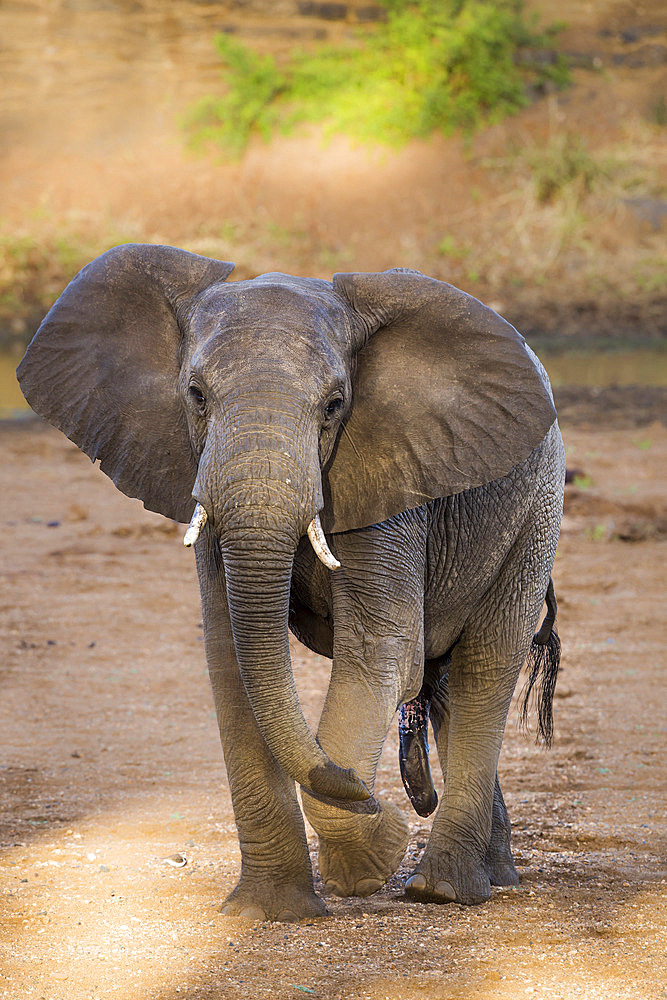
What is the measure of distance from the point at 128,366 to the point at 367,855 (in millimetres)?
1836

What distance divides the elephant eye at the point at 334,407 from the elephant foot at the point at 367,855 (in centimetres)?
128

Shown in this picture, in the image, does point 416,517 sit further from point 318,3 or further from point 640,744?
point 318,3

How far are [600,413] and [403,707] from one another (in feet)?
38.0

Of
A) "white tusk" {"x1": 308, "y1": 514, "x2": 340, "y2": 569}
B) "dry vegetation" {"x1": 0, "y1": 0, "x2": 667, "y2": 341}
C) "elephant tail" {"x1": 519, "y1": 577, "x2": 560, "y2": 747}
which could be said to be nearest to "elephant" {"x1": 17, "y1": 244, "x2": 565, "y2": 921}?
"white tusk" {"x1": 308, "y1": 514, "x2": 340, "y2": 569}

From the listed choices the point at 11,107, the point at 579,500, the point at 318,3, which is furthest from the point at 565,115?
the point at 579,500

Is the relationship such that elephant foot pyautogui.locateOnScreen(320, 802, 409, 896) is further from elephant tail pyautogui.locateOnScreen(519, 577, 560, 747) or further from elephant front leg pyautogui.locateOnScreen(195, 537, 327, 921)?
elephant tail pyautogui.locateOnScreen(519, 577, 560, 747)

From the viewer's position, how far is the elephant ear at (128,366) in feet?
13.4

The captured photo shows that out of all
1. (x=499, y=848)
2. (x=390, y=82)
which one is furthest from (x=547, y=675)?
(x=390, y=82)

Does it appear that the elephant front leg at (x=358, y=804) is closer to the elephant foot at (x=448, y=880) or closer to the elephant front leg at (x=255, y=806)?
the elephant front leg at (x=255, y=806)

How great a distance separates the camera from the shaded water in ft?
60.3

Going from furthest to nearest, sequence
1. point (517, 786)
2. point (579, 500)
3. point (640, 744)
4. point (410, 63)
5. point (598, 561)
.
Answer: point (410, 63) < point (579, 500) < point (598, 561) < point (640, 744) < point (517, 786)

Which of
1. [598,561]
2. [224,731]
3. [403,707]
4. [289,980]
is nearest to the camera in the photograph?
[289,980]

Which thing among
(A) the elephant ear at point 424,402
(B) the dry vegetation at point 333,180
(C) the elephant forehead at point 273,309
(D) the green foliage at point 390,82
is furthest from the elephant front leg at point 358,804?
(D) the green foliage at point 390,82

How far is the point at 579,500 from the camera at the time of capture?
11547 mm
